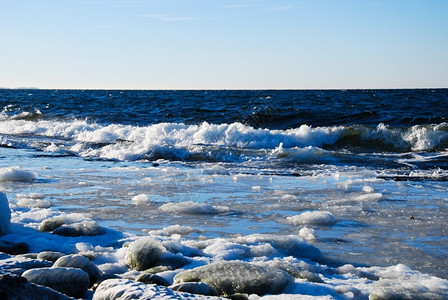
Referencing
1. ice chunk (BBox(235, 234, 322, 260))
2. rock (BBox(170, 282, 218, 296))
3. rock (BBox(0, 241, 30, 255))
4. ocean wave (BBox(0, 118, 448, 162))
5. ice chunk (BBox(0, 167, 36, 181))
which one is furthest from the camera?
ocean wave (BBox(0, 118, 448, 162))

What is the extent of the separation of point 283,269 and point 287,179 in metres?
4.52

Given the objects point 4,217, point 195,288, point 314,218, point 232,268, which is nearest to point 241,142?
point 314,218

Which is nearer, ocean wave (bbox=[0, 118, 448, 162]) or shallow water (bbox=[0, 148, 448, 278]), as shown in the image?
shallow water (bbox=[0, 148, 448, 278])

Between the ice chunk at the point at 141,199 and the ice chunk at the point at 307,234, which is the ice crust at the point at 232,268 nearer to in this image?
the ice chunk at the point at 307,234

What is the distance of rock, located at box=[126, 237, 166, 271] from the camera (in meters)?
3.26

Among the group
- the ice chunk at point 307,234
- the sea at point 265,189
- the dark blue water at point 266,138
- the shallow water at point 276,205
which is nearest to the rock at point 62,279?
the sea at point 265,189

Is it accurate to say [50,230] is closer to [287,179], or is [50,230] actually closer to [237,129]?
[287,179]

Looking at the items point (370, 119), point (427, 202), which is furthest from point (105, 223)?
point (370, 119)

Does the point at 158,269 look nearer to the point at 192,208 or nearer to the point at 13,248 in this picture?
the point at 13,248

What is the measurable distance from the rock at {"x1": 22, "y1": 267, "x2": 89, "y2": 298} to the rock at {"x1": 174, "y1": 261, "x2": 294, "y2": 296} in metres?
0.49

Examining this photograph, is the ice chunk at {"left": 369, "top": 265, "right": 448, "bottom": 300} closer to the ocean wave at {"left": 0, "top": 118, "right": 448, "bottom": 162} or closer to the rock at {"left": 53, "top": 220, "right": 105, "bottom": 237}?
the rock at {"left": 53, "top": 220, "right": 105, "bottom": 237}

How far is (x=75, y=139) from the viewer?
648 inches

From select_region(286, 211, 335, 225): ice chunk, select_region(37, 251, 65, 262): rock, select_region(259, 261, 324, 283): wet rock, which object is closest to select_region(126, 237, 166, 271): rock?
select_region(37, 251, 65, 262): rock

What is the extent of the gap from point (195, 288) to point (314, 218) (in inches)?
85.6
